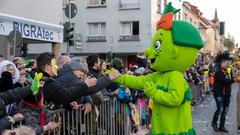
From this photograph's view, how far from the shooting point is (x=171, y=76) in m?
5.74

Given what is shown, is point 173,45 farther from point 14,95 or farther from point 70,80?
point 14,95

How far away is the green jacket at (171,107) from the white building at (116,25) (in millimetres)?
29135

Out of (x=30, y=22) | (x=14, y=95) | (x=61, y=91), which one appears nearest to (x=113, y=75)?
(x=61, y=91)

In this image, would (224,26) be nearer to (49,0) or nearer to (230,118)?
(49,0)

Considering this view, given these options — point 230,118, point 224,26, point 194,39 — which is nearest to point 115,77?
point 194,39

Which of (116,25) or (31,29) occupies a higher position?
(116,25)

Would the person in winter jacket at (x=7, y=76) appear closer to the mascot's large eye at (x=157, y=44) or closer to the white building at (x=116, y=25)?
the mascot's large eye at (x=157, y=44)

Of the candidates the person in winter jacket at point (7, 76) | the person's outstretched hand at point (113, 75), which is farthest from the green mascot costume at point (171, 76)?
the person in winter jacket at point (7, 76)

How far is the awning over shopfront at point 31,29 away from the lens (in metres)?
13.6

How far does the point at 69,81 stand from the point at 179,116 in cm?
147

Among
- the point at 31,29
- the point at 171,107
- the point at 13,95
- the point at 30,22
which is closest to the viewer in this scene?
the point at 13,95

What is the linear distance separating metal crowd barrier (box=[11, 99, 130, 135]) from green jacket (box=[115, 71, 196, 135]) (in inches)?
38.8

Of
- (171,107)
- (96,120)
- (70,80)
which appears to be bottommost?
(96,120)

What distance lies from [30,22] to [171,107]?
10233 mm
